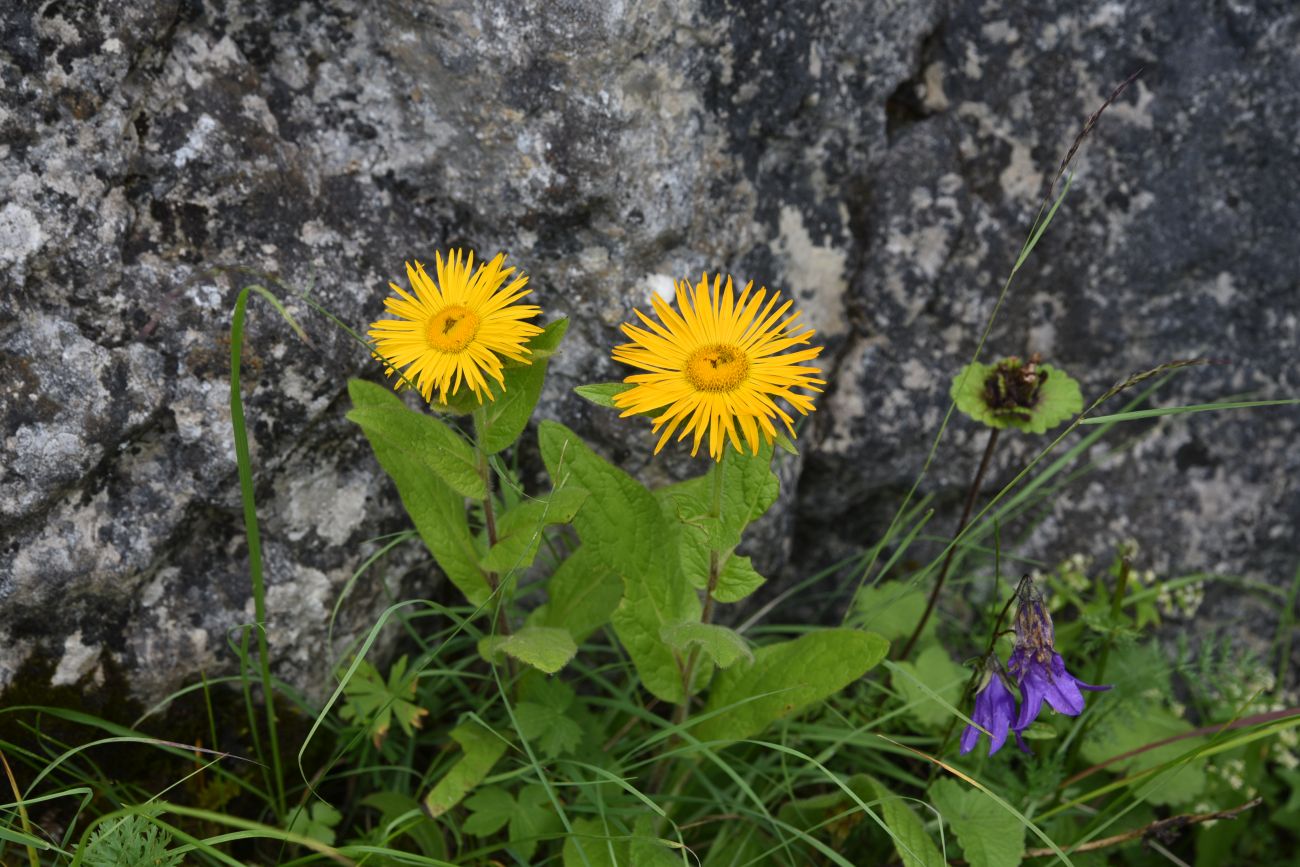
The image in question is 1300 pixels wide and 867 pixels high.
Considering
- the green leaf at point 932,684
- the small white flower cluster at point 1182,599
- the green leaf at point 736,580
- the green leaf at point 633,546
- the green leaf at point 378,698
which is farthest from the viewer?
the small white flower cluster at point 1182,599

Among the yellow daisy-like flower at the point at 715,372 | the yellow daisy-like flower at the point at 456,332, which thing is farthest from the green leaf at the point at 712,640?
the yellow daisy-like flower at the point at 456,332

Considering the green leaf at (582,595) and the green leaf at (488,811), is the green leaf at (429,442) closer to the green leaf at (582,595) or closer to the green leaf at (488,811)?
the green leaf at (582,595)

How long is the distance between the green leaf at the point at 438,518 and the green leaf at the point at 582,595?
192 millimetres

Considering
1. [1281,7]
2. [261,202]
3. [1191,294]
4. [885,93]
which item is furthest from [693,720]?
[1281,7]

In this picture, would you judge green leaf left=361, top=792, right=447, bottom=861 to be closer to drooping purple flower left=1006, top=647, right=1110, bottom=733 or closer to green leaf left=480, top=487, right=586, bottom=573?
green leaf left=480, top=487, right=586, bottom=573

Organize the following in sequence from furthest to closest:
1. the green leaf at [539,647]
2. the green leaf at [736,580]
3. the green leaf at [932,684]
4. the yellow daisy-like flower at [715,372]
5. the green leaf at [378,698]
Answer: the green leaf at [932,684] < the green leaf at [378,698] < the green leaf at [736,580] < the green leaf at [539,647] < the yellow daisy-like flower at [715,372]

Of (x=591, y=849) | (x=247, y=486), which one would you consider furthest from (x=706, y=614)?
(x=247, y=486)

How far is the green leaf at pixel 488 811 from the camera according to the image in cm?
196

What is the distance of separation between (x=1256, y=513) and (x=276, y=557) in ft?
8.34

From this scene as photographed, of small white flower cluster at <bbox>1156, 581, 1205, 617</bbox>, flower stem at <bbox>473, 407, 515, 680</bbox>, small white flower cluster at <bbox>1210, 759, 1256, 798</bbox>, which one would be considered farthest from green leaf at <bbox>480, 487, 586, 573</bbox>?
small white flower cluster at <bbox>1210, 759, 1256, 798</bbox>

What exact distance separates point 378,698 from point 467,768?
9.2 inches

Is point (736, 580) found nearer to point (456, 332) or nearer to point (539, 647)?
point (539, 647)

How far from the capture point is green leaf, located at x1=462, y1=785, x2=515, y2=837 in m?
1.96

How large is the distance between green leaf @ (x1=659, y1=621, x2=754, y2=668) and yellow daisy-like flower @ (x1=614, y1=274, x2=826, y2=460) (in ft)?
0.95
